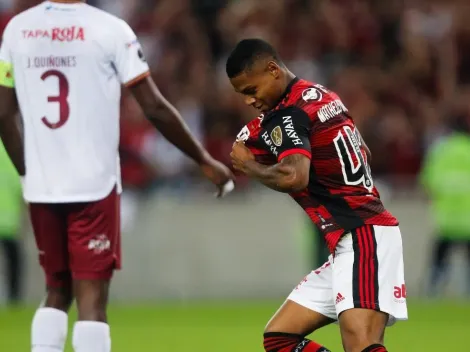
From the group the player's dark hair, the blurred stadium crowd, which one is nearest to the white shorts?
the player's dark hair

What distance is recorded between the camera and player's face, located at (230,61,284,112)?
564 cm

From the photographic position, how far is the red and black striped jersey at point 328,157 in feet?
18.4

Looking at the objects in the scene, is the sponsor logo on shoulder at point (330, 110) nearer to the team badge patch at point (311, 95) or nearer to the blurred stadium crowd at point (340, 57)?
the team badge patch at point (311, 95)

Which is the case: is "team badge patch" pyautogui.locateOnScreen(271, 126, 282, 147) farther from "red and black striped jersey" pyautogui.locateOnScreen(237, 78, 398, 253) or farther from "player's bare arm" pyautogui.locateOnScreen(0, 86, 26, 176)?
"player's bare arm" pyautogui.locateOnScreen(0, 86, 26, 176)

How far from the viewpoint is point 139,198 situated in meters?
14.0

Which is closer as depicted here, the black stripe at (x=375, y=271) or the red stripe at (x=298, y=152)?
the red stripe at (x=298, y=152)

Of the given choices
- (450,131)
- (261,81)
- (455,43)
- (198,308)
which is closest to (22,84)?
(261,81)

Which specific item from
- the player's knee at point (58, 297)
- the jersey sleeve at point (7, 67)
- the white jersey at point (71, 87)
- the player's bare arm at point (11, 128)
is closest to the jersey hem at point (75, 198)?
the white jersey at point (71, 87)

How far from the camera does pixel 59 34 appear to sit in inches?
238

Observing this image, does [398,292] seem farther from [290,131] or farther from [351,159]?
[290,131]

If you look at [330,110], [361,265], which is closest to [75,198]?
[330,110]

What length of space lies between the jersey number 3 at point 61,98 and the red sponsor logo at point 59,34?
0.18 m

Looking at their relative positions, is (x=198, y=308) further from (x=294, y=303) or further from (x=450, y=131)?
(x=294, y=303)

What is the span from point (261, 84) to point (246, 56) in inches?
6.1
